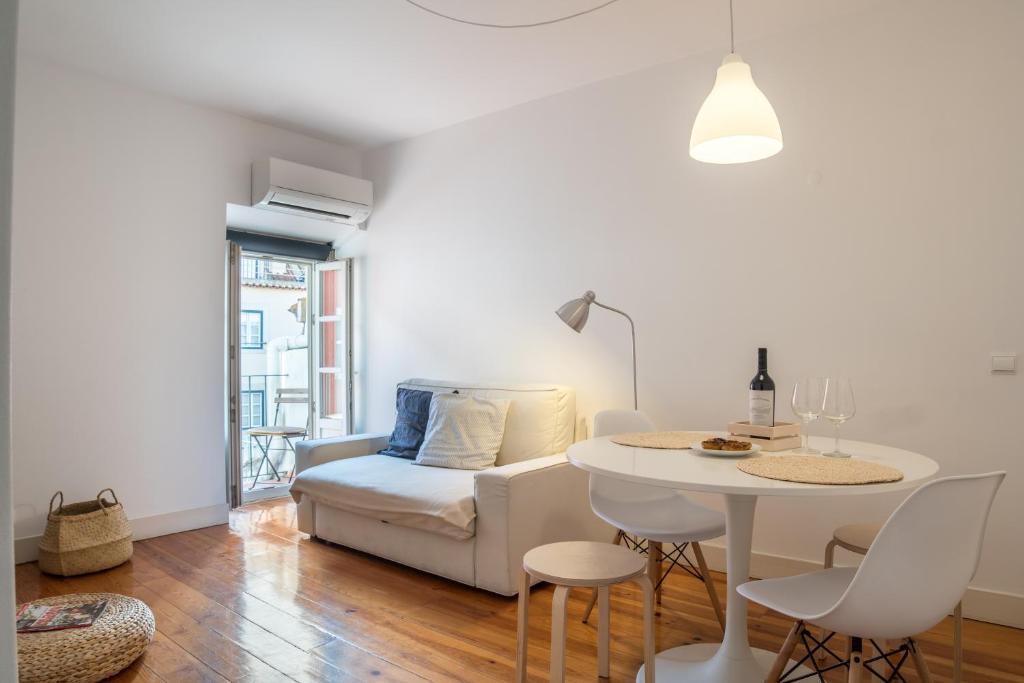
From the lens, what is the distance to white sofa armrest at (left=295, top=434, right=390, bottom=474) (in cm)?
392

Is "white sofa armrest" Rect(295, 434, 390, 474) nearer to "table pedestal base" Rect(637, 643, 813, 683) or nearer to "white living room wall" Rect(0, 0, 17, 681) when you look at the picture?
"table pedestal base" Rect(637, 643, 813, 683)

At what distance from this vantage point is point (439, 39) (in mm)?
3223

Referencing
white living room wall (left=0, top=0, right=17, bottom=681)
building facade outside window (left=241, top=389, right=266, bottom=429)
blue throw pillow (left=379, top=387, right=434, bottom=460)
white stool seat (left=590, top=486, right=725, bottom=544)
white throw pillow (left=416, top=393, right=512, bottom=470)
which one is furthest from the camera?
building facade outside window (left=241, top=389, right=266, bottom=429)

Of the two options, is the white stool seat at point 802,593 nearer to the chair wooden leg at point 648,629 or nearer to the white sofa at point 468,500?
the chair wooden leg at point 648,629

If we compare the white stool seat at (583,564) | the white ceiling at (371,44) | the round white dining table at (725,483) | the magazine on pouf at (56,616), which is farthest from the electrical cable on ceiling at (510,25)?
the magazine on pouf at (56,616)

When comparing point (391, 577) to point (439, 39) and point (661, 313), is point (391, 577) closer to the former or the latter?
point (661, 313)

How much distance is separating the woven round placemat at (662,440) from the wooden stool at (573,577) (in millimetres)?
363

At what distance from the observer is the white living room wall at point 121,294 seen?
3.45 meters

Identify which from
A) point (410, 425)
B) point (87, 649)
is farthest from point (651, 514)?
point (87, 649)

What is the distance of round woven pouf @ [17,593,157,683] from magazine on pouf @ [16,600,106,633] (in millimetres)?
29

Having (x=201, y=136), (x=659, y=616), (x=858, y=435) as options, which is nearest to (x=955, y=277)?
(x=858, y=435)

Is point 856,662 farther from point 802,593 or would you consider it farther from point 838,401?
point 838,401

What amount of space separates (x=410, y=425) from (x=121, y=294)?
1.84m

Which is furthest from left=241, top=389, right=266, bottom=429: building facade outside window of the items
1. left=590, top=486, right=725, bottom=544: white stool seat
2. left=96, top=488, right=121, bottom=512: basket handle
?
left=590, top=486, right=725, bottom=544: white stool seat
